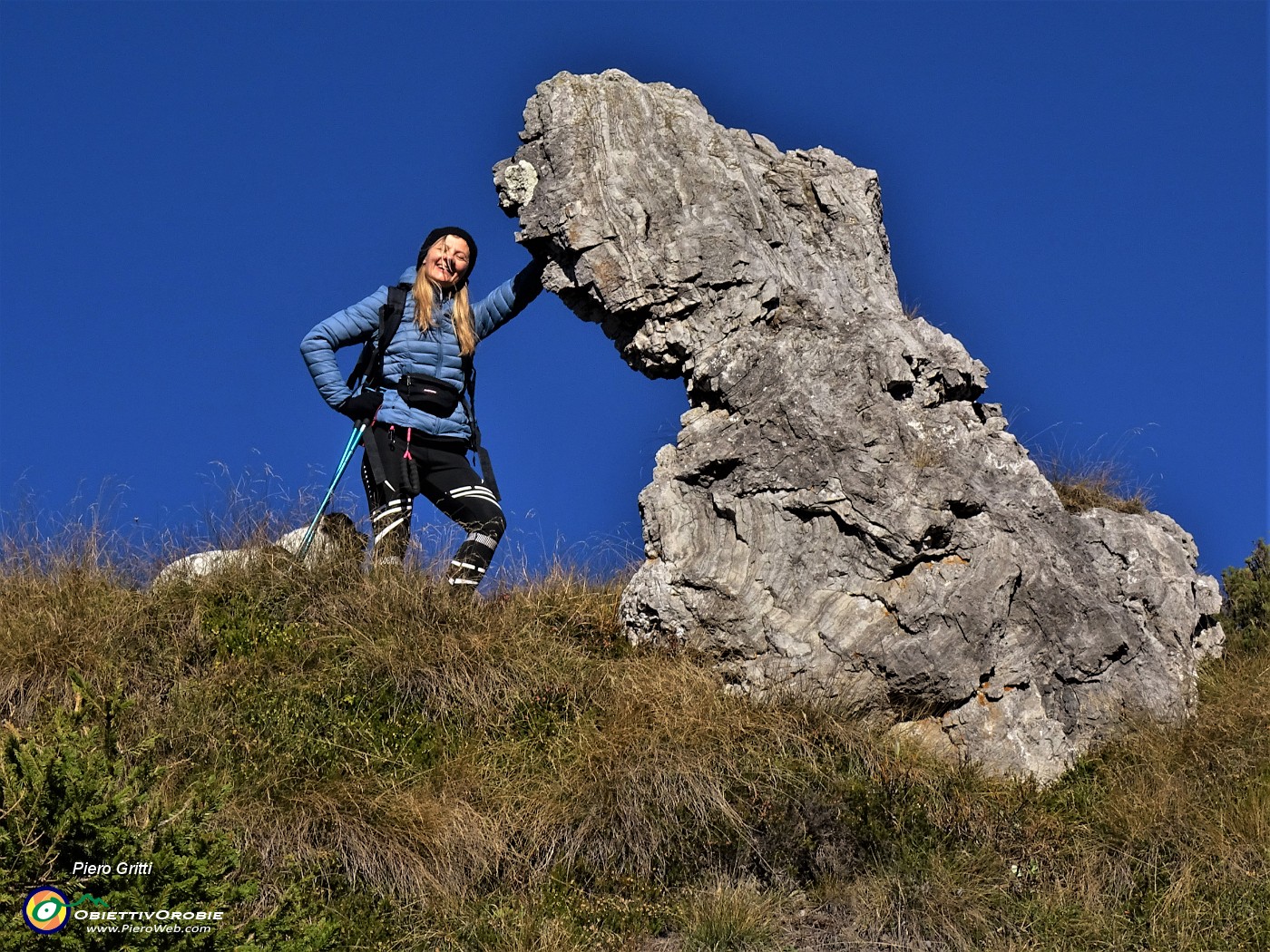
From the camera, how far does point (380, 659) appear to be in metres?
8.03

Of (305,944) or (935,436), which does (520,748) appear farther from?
(935,436)

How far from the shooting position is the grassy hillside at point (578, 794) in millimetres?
6629

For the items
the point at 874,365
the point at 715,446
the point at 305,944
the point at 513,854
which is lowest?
the point at 305,944

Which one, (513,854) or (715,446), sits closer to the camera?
(513,854)

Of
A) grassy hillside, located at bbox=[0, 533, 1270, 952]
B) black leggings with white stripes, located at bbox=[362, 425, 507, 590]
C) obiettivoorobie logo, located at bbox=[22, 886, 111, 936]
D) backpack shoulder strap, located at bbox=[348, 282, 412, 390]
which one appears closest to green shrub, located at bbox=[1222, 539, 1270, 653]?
grassy hillside, located at bbox=[0, 533, 1270, 952]

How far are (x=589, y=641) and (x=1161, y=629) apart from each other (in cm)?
391

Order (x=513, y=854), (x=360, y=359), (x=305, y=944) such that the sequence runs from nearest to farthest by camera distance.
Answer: (x=305, y=944) < (x=513, y=854) < (x=360, y=359)

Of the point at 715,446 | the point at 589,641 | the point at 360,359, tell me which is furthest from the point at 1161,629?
the point at 360,359

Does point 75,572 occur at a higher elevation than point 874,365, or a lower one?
lower

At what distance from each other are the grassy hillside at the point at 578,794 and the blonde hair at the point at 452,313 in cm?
183

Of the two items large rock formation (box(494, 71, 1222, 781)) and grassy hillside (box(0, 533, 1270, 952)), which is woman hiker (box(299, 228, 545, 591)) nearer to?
grassy hillside (box(0, 533, 1270, 952))

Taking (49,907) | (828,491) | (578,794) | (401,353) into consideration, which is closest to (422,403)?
(401,353)

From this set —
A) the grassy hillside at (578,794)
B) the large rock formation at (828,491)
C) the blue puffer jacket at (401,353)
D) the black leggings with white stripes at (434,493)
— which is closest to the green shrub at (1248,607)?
the large rock formation at (828,491)

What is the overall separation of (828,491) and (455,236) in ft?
11.4
